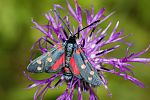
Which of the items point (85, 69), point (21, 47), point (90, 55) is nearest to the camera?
point (85, 69)

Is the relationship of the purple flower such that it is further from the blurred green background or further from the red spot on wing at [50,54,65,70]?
the blurred green background

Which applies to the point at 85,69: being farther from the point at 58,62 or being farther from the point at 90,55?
the point at 90,55

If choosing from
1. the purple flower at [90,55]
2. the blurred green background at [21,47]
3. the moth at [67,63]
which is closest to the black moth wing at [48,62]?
the moth at [67,63]

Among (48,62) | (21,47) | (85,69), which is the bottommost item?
(85,69)

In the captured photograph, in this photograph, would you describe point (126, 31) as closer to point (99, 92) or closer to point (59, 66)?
point (99, 92)

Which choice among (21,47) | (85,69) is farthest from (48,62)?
(21,47)

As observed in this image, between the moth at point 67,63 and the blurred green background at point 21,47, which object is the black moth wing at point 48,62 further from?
the blurred green background at point 21,47

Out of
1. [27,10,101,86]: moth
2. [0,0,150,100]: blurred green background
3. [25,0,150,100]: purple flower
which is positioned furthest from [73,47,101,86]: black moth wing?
[0,0,150,100]: blurred green background
